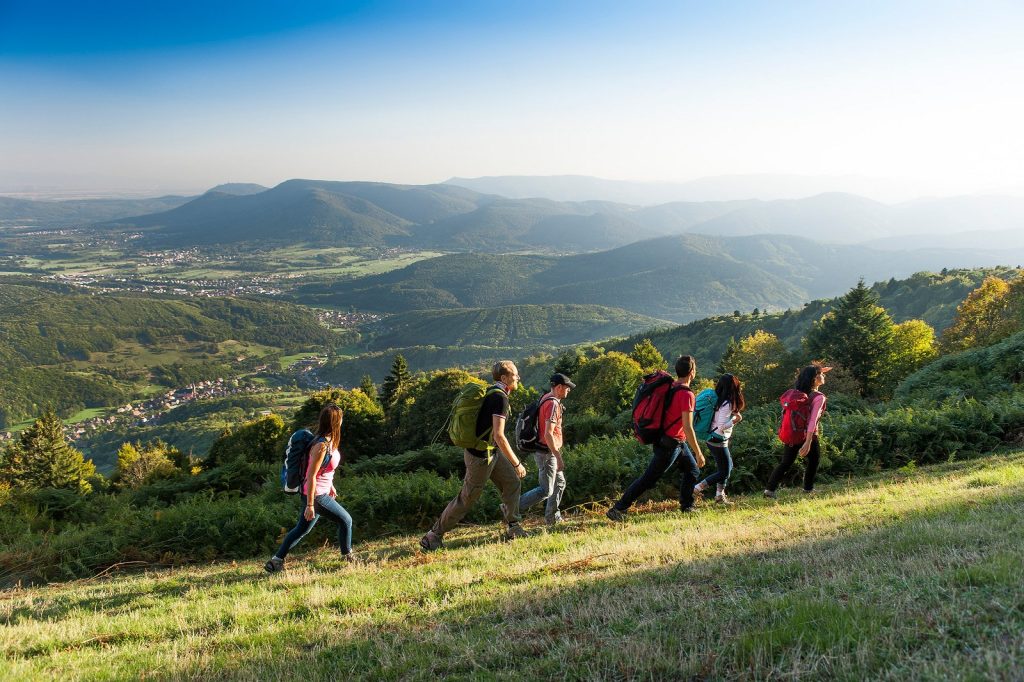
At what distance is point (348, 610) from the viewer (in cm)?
458

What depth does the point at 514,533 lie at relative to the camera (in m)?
7.20

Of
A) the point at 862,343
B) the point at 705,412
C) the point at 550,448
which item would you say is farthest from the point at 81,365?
the point at 705,412

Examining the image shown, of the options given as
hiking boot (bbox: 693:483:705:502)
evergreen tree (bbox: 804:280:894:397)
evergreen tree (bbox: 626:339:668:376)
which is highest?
hiking boot (bbox: 693:483:705:502)

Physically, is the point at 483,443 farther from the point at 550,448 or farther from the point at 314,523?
the point at 314,523

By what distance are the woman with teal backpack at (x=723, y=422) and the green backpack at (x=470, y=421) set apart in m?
3.56

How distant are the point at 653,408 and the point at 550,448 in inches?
58.3

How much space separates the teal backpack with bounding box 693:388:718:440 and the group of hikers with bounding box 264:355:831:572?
0.6 inches

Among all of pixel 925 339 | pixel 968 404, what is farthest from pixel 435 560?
pixel 925 339

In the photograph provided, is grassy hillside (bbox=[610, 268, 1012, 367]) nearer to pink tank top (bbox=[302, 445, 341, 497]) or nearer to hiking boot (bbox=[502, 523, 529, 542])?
hiking boot (bbox=[502, 523, 529, 542])

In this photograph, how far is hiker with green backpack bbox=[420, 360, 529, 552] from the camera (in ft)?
21.2

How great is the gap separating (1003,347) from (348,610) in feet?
57.3

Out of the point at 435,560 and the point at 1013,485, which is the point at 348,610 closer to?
the point at 435,560

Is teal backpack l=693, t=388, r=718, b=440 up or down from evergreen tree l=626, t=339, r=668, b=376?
up

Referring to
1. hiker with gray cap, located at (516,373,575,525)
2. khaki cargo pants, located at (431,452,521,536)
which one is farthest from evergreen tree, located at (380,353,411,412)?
khaki cargo pants, located at (431,452,521,536)
